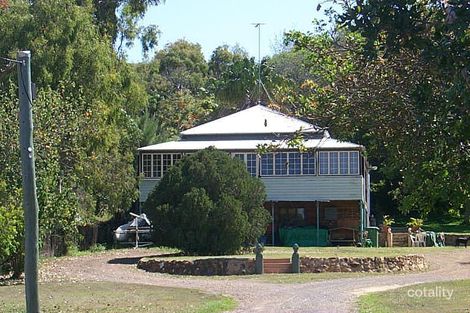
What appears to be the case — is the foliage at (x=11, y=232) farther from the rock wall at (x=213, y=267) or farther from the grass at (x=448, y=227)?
the grass at (x=448, y=227)

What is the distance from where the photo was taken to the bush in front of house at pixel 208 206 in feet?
106

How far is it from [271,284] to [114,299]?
579 centimetres

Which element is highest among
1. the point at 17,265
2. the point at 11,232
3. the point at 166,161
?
the point at 166,161

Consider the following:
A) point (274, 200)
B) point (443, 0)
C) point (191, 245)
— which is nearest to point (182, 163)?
point (191, 245)

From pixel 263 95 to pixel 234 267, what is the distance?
31723 millimetres

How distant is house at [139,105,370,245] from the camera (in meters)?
42.2

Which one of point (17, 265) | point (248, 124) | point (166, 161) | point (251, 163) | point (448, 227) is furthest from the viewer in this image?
point (448, 227)

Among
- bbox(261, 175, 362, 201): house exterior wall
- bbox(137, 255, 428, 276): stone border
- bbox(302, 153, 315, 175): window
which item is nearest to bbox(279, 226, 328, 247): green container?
bbox(261, 175, 362, 201): house exterior wall

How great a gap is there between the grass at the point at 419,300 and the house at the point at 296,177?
1868cm

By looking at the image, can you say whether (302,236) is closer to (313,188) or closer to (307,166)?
(313,188)

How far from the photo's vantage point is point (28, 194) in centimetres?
1498

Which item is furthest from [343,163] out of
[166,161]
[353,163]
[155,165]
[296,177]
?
[155,165]

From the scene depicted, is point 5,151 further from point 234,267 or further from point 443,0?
point 443,0

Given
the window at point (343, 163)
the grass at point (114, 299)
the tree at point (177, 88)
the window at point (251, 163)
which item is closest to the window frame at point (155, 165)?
the window at point (251, 163)
